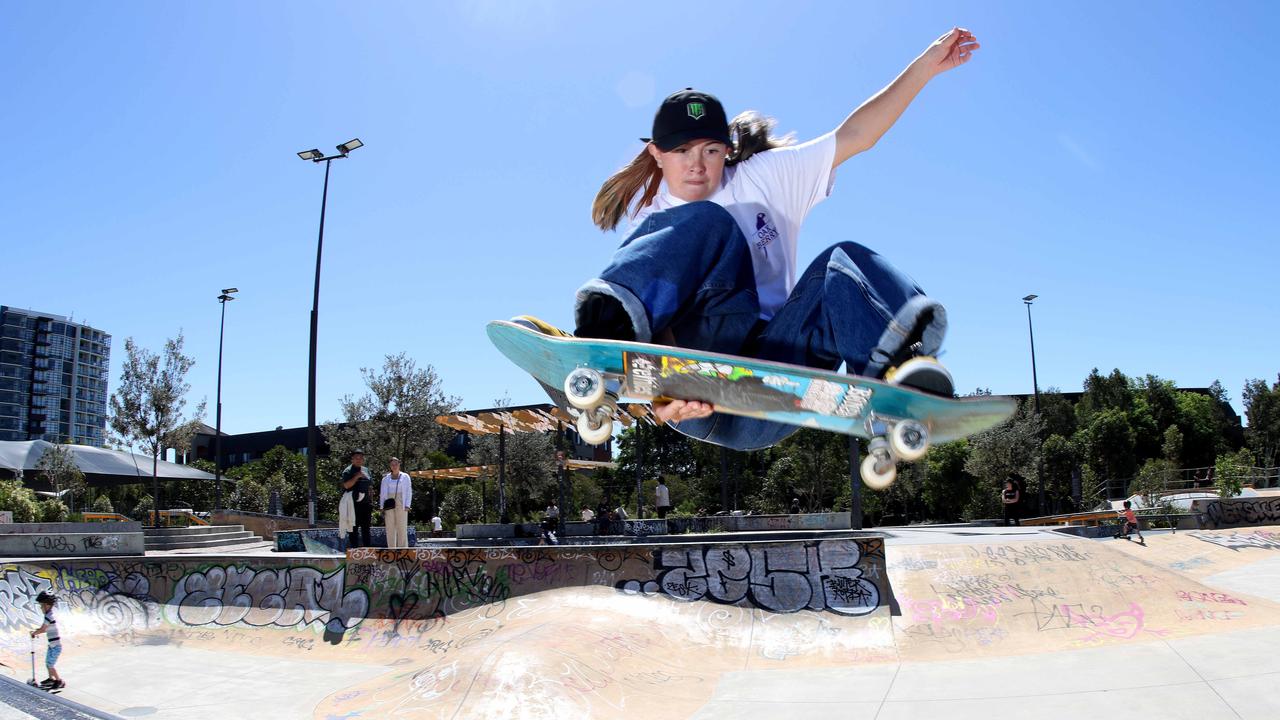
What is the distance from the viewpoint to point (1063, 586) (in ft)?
34.9

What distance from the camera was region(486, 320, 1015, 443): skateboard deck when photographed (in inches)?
131

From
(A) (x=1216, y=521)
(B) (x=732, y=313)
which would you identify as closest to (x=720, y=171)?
(B) (x=732, y=313)

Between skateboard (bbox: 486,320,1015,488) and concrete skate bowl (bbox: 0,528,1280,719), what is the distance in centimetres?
459

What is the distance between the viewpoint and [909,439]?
3.26m

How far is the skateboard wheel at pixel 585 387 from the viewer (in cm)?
350

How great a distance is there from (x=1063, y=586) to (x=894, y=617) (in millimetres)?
2537

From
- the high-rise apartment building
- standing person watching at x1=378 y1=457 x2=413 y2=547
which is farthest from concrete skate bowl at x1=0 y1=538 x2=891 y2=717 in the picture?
the high-rise apartment building

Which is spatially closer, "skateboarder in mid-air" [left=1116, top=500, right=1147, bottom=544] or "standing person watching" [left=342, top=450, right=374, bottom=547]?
"standing person watching" [left=342, top=450, right=374, bottom=547]

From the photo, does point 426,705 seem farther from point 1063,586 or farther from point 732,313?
point 1063,586

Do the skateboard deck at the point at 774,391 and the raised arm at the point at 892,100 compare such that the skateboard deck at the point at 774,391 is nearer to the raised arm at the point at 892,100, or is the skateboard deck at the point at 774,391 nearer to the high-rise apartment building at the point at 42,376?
the raised arm at the point at 892,100

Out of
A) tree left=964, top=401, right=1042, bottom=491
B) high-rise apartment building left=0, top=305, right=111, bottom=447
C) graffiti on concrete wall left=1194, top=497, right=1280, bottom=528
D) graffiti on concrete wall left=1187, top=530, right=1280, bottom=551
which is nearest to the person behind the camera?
graffiti on concrete wall left=1187, top=530, right=1280, bottom=551

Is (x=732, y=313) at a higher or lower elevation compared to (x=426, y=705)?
higher

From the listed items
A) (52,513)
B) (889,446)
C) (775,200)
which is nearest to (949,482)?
(52,513)

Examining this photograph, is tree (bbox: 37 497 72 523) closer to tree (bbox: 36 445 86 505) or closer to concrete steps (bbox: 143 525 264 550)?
concrete steps (bbox: 143 525 264 550)
